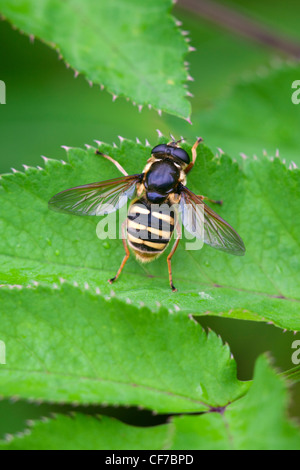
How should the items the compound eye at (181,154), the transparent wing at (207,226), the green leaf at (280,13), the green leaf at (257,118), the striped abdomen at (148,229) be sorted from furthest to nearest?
the green leaf at (280,13)
the green leaf at (257,118)
the compound eye at (181,154)
the striped abdomen at (148,229)
the transparent wing at (207,226)

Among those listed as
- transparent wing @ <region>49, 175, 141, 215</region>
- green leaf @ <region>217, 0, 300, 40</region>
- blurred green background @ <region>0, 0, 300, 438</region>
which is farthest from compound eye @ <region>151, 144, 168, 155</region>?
green leaf @ <region>217, 0, 300, 40</region>

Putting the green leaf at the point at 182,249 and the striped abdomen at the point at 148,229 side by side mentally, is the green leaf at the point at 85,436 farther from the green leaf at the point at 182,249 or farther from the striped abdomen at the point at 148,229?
the striped abdomen at the point at 148,229

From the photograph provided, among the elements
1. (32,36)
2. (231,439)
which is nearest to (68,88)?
(32,36)

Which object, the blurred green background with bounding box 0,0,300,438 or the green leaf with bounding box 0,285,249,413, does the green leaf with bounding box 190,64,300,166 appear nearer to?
the blurred green background with bounding box 0,0,300,438

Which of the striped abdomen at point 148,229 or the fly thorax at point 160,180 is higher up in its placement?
the fly thorax at point 160,180

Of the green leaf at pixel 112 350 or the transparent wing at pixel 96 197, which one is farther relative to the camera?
the transparent wing at pixel 96 197

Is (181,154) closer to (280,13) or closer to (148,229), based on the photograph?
(148,229)

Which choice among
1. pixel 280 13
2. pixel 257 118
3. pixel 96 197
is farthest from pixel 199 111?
pixel 280 13

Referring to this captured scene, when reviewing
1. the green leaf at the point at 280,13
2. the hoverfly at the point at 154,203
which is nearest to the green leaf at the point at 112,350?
the hoverfly at the point at 154,203
